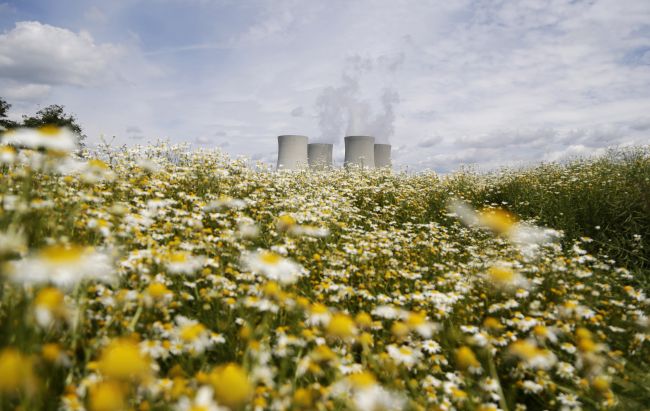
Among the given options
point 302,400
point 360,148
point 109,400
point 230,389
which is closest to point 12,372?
point 109,400

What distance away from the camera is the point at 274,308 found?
2.32 m

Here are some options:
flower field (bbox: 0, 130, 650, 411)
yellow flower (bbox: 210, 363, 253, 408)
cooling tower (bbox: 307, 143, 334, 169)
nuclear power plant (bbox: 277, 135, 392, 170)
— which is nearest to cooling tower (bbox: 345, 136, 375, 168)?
nuclear power plant (bbox: 277, 135, 392, 170)

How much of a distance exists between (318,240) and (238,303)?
2384 millimetres

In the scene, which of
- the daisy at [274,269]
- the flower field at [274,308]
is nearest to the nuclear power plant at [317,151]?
the flower field at [274,308]

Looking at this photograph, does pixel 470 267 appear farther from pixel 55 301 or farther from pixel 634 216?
pixel 55 301

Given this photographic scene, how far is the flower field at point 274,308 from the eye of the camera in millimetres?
1791

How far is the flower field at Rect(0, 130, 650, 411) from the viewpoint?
1.79m

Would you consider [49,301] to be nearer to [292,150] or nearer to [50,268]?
[50,268]

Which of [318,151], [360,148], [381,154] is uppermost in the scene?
[360,148]

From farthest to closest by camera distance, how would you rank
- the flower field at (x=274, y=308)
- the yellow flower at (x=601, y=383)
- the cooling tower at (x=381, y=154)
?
the cooling tower at (x=381, y=154), the yellow flower at (x=601, y=383), the flower field at (x=274, y=308)

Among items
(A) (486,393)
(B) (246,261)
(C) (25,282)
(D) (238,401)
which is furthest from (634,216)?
(C) (25,282)

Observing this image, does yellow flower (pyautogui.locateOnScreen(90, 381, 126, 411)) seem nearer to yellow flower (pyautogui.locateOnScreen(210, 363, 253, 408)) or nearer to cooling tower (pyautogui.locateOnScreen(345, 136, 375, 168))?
yellow flower (pyautogui.locateOnScreen(210, 363, 253, 408))

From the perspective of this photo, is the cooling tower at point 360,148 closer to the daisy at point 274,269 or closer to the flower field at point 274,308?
the flower field at point 274,308

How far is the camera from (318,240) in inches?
199
